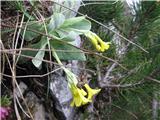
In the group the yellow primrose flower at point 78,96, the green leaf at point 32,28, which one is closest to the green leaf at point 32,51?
the green leaf at point 32,28

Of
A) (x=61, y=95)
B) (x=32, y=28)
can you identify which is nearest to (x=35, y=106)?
(x=61, y=95)

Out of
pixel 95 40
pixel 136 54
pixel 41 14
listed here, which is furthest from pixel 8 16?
pixel 136 54

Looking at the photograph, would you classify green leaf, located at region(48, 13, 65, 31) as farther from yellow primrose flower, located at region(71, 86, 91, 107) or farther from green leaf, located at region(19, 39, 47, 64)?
yellow primrose flower, located at region(71, 86, 91, 107)

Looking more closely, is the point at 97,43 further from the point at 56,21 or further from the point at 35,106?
the point at 35,106

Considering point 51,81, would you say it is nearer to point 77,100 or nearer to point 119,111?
point 77,100

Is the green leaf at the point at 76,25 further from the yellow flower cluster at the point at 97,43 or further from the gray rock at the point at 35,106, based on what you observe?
the gray rock at the point at 35,106

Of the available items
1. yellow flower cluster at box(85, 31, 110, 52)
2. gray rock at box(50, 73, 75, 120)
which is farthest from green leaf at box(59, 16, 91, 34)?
gray rock at box(50, 73, 75, 120)
